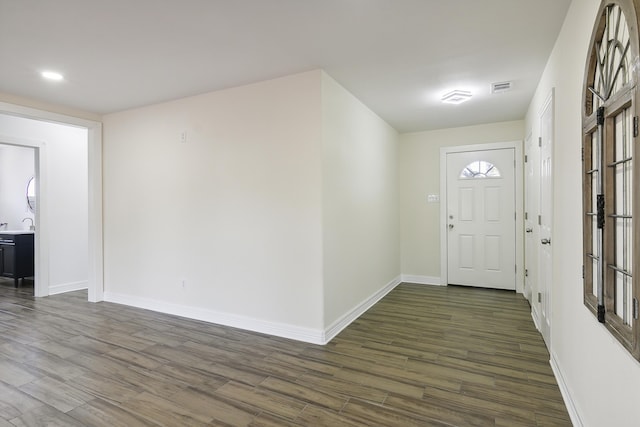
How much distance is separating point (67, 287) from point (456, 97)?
619cm

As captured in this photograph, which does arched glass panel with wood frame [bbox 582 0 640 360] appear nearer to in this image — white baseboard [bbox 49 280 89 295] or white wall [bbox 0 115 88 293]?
white wall [bbox 0 115 88 293]

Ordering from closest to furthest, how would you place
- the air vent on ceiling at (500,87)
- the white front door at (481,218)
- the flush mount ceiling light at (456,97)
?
the air vent on ceiling at (500,87) < the flush mount ceiling light at (456,97) < the white front door at (481,218)

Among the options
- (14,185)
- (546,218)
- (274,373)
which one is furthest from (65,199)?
(546,218)

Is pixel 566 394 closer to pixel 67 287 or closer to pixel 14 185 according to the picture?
pixel 67 287

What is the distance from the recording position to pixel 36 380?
96.7 inches

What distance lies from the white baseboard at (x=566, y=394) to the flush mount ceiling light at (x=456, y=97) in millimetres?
2632

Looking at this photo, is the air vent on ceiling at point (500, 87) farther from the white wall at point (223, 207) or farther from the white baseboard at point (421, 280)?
the white baseboard at point (421, 280)

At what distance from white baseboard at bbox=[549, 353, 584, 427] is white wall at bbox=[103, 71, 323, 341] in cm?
184

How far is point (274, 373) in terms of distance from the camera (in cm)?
253

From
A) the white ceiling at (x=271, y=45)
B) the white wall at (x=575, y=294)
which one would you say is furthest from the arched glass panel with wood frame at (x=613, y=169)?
the white ceiling at (x=271, y=45)

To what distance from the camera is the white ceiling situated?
83.8 inches

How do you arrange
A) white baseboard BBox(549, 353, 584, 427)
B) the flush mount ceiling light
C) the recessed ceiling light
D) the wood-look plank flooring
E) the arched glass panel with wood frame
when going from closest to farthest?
the arched glass panel with wood frame, white baseboard BBox(549, 353, 584, 427), the wood-look plank flooring, the recessed ceiling light, the flush mount ceiling light

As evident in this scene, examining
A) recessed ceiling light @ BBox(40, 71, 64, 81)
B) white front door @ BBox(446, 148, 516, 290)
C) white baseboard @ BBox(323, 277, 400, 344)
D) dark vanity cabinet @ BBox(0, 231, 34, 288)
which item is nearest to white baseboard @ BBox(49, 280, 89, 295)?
dark vanity cabinet @ BBox(0, 231, 34, 288)

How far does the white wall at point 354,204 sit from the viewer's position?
125 inches
